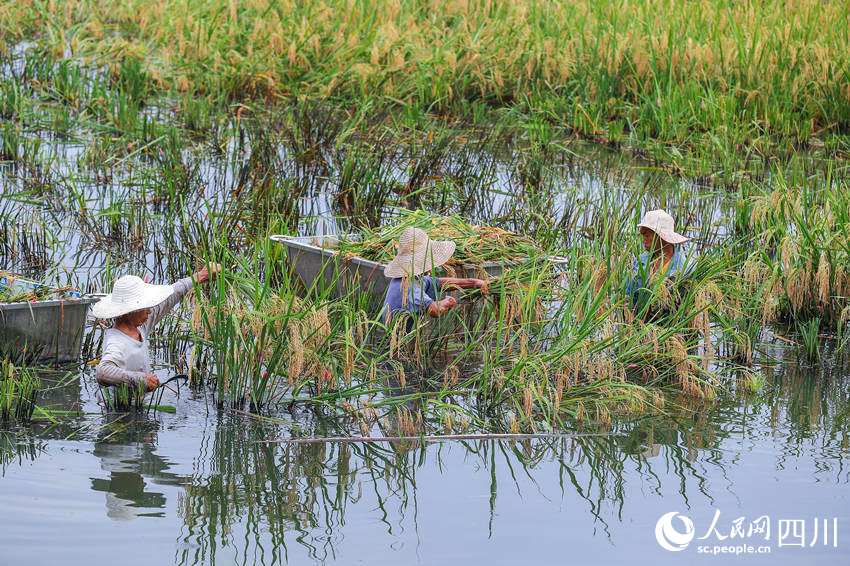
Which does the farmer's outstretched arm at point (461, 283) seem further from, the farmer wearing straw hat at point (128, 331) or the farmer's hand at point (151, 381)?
the farmer's hand at point (151, 381)

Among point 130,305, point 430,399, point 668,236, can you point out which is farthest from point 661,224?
point 130,305

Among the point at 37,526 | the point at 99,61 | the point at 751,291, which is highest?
the point at 99,61

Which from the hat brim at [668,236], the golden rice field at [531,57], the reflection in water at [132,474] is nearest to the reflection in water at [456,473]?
the reflection in water at [132,474]

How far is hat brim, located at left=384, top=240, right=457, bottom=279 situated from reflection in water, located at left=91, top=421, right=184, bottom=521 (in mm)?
1418

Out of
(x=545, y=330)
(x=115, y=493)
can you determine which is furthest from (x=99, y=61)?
(x=115, y=493)

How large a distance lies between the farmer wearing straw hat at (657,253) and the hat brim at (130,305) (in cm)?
230

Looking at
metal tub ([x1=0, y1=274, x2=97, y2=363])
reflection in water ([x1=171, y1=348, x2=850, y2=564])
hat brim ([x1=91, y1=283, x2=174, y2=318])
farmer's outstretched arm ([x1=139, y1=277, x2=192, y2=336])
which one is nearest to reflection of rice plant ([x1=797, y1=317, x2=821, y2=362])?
reflection in water ([x1=171, y1=348, x2=850, y2=564])

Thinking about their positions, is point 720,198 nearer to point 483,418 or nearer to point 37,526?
point 483,418

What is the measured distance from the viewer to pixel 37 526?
3.94 meters

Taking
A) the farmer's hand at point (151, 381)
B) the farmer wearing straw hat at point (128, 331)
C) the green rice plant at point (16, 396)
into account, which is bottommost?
the green rice plant at point (16, 396)

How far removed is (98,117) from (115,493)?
6402 mm

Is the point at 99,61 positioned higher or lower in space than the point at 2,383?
higher

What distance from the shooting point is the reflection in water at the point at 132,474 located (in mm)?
4121

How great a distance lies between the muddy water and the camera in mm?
3883
